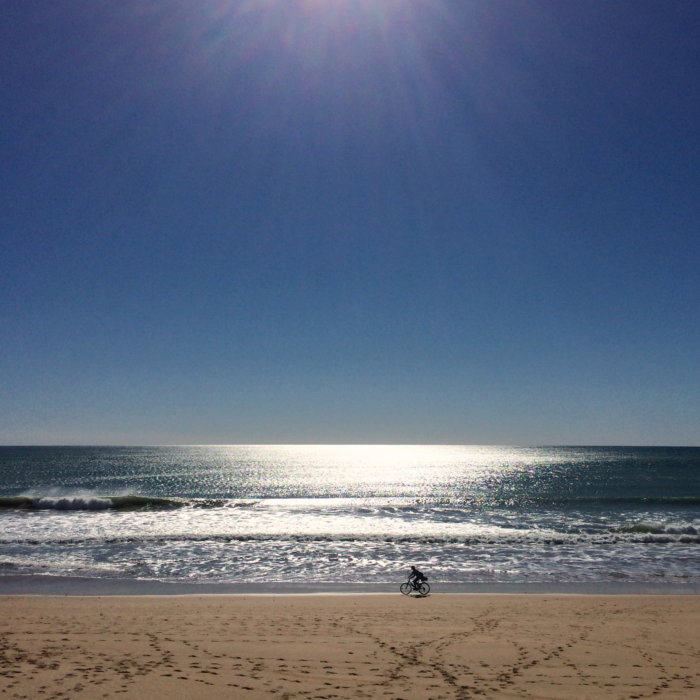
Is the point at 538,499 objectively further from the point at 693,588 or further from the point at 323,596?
the point at 323,596

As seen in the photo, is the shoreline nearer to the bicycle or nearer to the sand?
the bicycle

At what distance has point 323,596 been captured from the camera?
19.2 metres

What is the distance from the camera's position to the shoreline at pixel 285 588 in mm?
20094

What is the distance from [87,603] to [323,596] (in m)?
8.16

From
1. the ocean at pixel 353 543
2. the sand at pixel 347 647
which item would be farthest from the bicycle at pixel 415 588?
the ocean at pixel 353 543

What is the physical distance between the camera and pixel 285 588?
69.2 feet

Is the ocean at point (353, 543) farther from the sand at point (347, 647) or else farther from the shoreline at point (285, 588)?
the sand at point (347, 647)

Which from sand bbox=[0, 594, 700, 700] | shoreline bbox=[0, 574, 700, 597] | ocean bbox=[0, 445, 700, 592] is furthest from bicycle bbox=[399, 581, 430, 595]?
ocean bbox=[0, 445, 700, 592]

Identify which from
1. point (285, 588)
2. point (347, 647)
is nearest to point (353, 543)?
point (285, 588)

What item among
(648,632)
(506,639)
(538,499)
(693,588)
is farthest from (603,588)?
(538,499)

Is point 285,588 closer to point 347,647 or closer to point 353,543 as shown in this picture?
point 347,647

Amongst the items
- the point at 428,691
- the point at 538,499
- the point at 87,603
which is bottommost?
the point at 538,499

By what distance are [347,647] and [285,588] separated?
9416 millimetres

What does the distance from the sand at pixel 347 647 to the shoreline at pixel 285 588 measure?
176 centimetres
